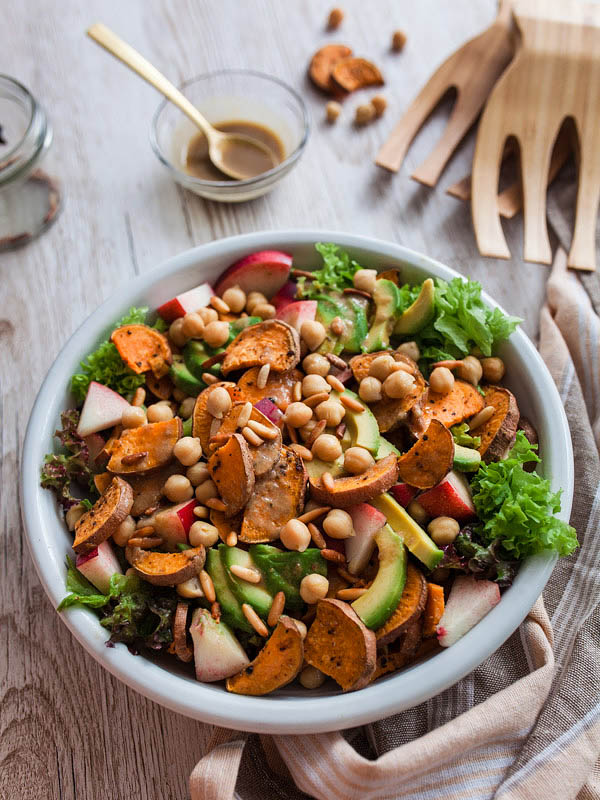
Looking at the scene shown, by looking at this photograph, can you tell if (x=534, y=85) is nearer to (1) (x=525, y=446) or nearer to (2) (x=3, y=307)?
(1) (x=525, y=446)

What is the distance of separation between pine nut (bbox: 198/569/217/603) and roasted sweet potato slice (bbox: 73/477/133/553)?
31cm

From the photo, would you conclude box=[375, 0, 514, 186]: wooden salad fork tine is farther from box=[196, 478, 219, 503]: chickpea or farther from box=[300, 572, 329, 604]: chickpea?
box=[300, 572, 329, 604]: chickpea

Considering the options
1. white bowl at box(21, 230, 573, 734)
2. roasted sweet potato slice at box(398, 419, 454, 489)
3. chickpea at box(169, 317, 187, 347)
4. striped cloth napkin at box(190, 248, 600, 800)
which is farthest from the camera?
chickpea at box(169, 317, 187, 347)

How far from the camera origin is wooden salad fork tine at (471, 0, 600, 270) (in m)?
3.33

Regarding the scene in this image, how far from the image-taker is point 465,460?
235 centimetres

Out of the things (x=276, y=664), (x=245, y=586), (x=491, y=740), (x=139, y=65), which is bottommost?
(x=491, y=740)

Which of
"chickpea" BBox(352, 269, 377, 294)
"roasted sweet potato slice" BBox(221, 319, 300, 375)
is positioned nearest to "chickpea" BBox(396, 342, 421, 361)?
"chickpea" BBox(352, 269, 377, 294)

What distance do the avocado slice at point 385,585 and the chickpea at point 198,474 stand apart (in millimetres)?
574

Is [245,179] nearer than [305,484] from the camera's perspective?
No

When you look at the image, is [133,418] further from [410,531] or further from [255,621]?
[410,531]

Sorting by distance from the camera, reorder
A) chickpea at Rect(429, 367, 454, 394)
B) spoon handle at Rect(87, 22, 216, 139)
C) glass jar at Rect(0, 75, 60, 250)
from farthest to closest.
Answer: spoon handle at Rect(87, 22, 216, 139) < glass jar at Rect(0, 75, 60, 250) < chickpea at Rect(429, 367, 454, 394)

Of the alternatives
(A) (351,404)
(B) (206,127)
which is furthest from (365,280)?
(B) (206,127)

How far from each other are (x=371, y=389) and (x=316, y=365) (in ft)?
0.71

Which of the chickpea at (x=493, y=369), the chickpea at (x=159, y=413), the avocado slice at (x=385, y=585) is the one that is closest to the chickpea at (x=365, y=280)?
the chickpea at (x=493, y=369)
